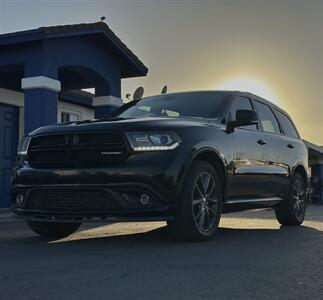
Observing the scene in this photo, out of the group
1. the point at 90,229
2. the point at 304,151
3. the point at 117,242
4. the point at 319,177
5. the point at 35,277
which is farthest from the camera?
the point at 319,177

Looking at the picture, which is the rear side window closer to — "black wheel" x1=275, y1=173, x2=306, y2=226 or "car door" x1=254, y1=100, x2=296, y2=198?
"car door" x1=254, y1=100, x2=296, y2=198

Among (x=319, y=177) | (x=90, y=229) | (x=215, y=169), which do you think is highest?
(x=215, y=169)

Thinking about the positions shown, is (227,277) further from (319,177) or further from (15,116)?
(319,177)

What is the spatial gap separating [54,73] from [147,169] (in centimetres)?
599

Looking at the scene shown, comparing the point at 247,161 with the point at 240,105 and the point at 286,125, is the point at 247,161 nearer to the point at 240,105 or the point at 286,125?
the point at 240,105

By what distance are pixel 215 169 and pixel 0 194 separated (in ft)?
27.9

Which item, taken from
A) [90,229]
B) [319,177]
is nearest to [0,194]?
[90,229]

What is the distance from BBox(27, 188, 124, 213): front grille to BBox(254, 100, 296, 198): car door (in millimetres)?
2704

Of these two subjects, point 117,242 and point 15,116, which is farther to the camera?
point 15,116

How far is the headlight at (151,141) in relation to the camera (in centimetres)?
585

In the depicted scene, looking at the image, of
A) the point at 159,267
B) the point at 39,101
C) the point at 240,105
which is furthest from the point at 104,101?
the point at 159,267

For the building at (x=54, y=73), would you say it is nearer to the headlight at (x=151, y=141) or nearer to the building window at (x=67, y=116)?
the building window at (x=67, y=116)

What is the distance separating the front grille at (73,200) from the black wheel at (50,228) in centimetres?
68

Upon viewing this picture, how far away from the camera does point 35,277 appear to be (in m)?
4.39
